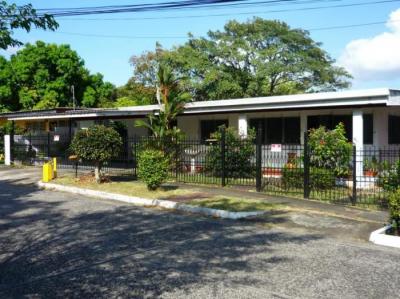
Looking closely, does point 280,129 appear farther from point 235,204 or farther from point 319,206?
point 235,204

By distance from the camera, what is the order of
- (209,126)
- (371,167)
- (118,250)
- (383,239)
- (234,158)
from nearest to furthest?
(118,250) → (383,239) → (371,167) → (234,158) → (209,126)

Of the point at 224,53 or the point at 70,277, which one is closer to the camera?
the point at 70,277

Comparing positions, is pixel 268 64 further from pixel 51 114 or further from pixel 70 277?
pixel 70 277

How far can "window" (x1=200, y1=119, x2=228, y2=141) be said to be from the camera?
22375mm

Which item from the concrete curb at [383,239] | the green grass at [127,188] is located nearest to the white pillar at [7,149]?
the green grass at [127,188]

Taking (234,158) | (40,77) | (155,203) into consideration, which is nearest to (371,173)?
(234,158)

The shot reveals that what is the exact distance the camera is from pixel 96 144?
1617 cm

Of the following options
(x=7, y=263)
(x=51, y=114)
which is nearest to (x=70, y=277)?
(x=7, y=263)

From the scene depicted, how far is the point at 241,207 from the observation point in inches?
480

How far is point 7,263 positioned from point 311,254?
14.9ft

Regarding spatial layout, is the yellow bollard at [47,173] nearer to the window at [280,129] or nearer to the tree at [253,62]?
the window at [280,129]

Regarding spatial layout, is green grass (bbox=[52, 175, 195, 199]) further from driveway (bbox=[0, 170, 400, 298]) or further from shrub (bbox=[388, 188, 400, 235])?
shrub (bbox=[388, 188, 400, 235])

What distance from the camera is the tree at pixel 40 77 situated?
132ft

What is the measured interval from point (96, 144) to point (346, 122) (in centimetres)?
913
